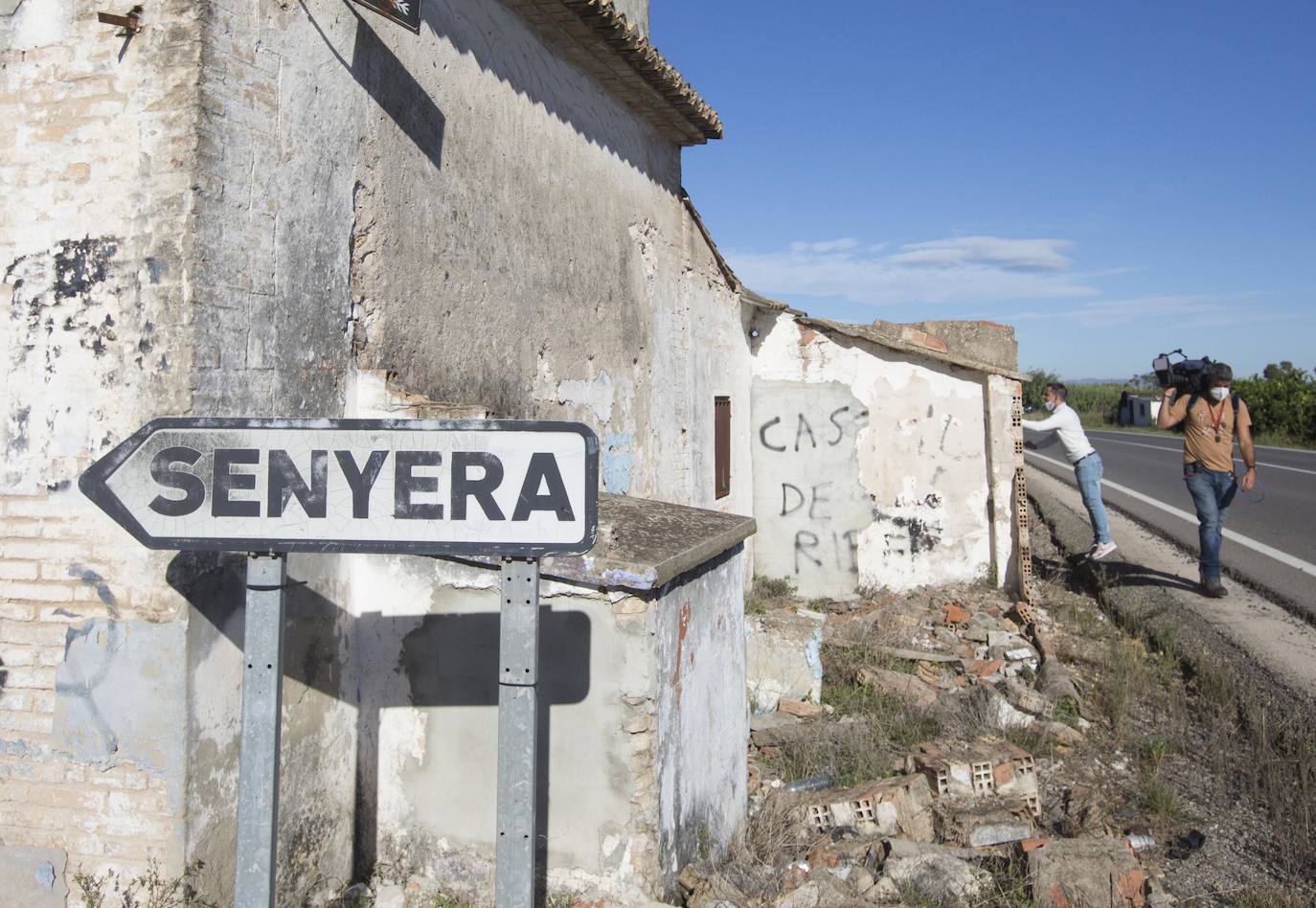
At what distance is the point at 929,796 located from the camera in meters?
5.03

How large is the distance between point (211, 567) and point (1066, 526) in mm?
12203

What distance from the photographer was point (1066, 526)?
13117 mm

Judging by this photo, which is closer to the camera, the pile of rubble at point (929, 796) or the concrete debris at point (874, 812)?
the pile of rubble at point (929, 796)

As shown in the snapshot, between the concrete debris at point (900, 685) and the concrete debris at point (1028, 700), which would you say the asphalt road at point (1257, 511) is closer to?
the concrete debris at point (1028, 700)

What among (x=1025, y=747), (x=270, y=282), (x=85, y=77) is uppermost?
(x=85, y=77)

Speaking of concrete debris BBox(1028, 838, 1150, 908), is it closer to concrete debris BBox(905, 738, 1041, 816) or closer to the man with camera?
concrete debris BBox(905, 738, 1041, 816)

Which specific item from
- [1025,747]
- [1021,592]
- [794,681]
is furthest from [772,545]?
[1025,747]

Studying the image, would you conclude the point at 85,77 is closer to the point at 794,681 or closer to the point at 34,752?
the point at 34,752

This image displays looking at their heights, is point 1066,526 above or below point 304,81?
below

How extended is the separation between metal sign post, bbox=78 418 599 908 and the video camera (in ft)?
28.6

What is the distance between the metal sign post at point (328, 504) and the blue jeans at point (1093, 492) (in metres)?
9.00

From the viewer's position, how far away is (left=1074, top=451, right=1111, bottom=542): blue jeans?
9.90 metres

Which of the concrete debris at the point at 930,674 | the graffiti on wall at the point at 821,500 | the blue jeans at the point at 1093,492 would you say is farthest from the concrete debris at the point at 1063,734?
the blue jeans at the point at 1093,492

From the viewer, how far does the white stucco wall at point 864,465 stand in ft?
32.7
